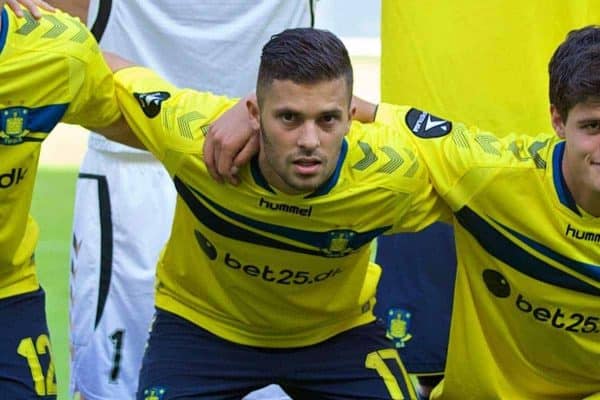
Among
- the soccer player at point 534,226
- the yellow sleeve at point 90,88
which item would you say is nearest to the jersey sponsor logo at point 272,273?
the soccer player at point 534,226

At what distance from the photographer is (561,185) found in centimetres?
389

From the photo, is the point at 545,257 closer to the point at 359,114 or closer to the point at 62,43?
the point at 359,114

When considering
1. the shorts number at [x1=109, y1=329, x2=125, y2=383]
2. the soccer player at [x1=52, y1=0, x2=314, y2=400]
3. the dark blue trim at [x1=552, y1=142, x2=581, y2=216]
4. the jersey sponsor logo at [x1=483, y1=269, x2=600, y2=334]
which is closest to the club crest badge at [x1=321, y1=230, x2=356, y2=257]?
the jersey sponsor logo at [x1=483, y1=269, x2=600, y2=334]

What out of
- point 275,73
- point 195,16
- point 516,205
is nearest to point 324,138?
point 275,73

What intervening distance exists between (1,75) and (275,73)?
0.75 m

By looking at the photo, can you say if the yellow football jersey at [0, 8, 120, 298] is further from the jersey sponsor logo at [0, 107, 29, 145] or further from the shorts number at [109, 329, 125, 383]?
the shorts number at [109, 329, 125, 383]

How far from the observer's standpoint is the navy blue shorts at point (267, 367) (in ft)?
13.6

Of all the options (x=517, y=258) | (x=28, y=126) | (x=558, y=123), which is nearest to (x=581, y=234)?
(x=517, y=258)

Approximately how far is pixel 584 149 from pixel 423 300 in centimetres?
110

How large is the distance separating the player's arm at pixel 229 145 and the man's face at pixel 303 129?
0.15 ft

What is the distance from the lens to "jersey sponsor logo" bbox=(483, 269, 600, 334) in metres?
3.97

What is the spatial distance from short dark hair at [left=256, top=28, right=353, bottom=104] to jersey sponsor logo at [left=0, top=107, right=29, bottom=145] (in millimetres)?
654

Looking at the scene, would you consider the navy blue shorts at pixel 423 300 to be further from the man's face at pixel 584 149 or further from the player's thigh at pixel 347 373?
the man's face at pixel 584 149

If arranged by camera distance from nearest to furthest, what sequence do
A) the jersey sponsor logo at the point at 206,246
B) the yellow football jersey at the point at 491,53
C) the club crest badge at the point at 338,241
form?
the club crest badge at the point at 338,241 < the jersey sponsor logo at the point at 206,246 < the yellow football jersey at the point at 491,53
